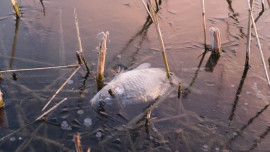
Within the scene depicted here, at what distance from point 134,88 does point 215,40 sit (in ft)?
5.69

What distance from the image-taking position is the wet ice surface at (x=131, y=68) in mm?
3553

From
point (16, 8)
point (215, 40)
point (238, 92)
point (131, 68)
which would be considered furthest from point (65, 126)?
point (16, 8)

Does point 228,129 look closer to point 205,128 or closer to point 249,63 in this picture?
point 205,128

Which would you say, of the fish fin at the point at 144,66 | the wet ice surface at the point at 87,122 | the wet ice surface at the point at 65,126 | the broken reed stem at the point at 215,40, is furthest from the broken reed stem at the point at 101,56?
the broken reed stem at the point at 215,40

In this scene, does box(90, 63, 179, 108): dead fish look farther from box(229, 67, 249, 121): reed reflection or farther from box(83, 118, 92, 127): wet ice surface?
box(229, 67, 249, 121): reed reflection

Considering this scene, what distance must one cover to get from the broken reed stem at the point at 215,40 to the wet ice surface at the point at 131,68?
5.9 inches

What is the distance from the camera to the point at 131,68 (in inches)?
183

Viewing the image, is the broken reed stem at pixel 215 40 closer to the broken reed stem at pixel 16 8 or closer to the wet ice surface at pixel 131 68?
the wet ice surface at pixel 131 68

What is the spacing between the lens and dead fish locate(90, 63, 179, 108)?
3.89 meters

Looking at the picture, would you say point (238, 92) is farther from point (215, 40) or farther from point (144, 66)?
point (144, 66)

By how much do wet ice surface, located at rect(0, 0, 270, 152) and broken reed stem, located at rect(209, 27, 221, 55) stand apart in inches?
5.9

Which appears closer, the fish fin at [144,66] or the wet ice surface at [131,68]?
the wet ice surface at [131,68]

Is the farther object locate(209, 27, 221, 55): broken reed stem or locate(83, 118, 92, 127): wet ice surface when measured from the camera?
locate(209, 27, 221, 55): broken reed stem

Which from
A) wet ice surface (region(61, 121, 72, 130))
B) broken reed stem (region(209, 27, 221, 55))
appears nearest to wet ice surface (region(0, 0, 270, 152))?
wet ice surface (region(61, 121, 72, 130))
